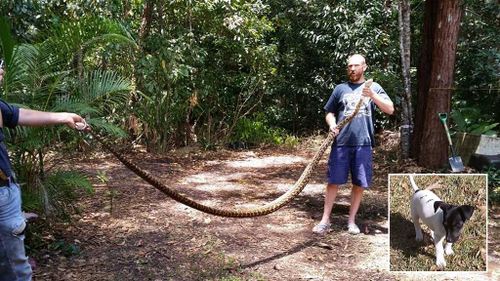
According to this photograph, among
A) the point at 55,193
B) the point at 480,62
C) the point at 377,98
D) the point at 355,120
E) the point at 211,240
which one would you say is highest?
the point at 480,62

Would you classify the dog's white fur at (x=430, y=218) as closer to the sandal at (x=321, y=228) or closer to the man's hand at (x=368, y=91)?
the man's hand at (x=368, y=91)

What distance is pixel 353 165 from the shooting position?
Answer: 3992mm

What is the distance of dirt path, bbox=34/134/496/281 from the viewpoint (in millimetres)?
3414

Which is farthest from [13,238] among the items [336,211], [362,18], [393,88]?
[362,18]

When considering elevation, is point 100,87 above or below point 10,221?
above

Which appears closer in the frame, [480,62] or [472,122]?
[472,122]

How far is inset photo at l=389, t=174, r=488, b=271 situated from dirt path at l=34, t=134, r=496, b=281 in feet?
1.84

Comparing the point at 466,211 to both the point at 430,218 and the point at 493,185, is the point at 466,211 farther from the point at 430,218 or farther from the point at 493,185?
the point at 493,185

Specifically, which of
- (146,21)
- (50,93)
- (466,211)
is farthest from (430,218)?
(146,21)

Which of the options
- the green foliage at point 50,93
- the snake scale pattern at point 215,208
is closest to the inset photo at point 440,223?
the snake scale pattern at point 215,208

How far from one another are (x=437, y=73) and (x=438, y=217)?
4.10m

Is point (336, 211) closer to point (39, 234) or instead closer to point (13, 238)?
point (39, 234)

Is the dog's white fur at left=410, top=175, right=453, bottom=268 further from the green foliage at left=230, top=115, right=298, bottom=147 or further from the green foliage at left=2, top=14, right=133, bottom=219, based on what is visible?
the green foliage at left=230, top=115, right=298, bottom=147

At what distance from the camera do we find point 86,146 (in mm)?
7551
